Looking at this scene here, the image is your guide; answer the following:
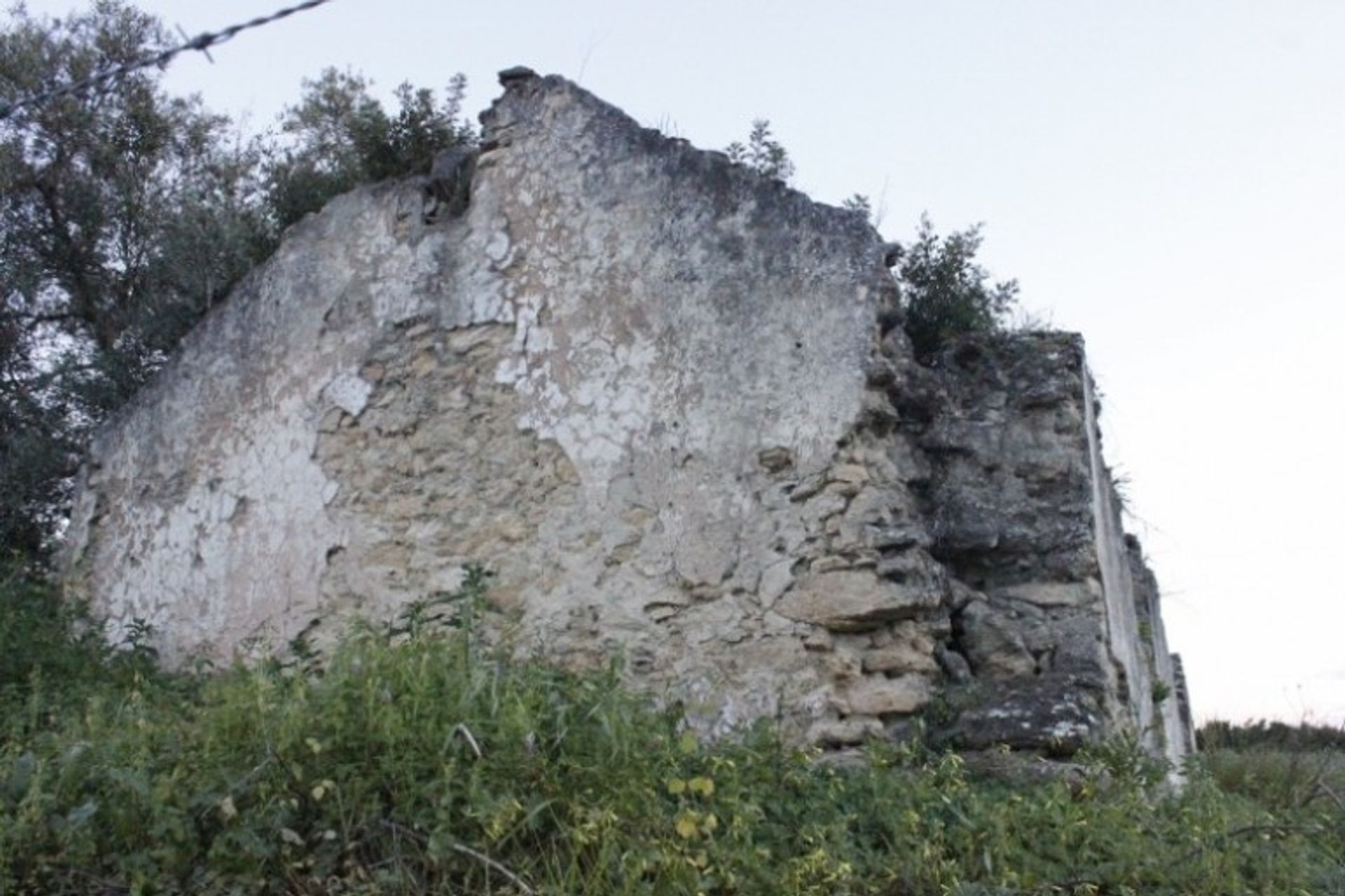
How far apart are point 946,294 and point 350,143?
4.26 m

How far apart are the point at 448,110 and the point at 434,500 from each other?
295 centimetres

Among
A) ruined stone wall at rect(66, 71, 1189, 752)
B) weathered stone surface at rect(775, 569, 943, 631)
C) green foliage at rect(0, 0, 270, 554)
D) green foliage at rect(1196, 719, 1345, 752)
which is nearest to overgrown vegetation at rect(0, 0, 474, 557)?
green foliage at rect(0, 0, 270, 554)

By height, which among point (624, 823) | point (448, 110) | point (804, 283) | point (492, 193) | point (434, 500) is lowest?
point (624, 823)

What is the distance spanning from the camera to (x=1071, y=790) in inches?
233

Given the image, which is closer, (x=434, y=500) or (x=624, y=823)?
(x=624, y=823)

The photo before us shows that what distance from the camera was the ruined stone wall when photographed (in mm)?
6609

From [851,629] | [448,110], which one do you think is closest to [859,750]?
[851,629]

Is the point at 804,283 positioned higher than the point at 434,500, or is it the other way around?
the point at 804,283

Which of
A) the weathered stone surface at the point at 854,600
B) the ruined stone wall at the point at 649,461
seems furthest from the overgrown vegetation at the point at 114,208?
the weathered stone surface at the point at 854,600

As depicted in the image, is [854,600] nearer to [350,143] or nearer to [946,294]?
[946,294]

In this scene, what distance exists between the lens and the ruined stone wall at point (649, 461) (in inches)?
260

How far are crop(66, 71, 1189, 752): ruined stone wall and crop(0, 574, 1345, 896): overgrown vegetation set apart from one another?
996 mm

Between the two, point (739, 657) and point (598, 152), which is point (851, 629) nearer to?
point (739, 657)

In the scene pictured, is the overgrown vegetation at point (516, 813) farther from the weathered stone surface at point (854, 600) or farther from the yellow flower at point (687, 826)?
the weathered stone surface at point (854, 600)
